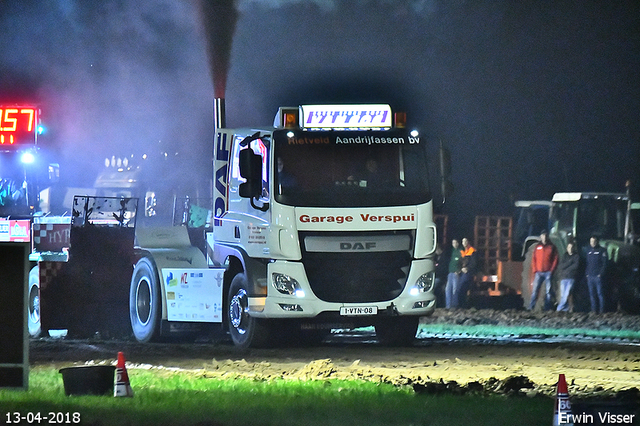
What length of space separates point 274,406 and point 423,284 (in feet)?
20.0

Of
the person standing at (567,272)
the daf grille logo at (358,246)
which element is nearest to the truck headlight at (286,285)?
the daf grille logo at (358,246)

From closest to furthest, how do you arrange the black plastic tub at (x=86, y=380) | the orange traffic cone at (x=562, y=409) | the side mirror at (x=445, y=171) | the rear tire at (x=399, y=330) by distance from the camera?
the orange traffic cone at (x=562, y=409) → the black plastic tub at (x=86, y=380) → the side mirror at (x=445, y=171) → the rear tire at (x=399, y=330)

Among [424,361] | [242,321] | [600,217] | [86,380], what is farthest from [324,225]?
[600,217]

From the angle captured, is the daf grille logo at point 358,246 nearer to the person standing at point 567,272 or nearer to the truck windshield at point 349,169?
the truck windshield at point 349,169

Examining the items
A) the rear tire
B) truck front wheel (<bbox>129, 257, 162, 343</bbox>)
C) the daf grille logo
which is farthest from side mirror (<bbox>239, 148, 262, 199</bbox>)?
truck front wheel (<bbox>129, 257, 162, 343</bbox>)

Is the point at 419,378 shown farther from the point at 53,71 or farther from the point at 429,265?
the point at 53,71

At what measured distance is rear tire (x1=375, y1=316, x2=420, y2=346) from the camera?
634 inches

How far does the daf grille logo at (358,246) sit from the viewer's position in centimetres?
1482

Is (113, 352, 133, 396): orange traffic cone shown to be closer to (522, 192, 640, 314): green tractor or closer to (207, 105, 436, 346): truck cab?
→ (207, 105, 436, 346): truck cab

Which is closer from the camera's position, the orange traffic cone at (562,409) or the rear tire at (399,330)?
the orange traffic cone at (562,409)

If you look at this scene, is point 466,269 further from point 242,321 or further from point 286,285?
point 286,285

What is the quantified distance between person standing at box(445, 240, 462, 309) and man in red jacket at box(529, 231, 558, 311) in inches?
68.4

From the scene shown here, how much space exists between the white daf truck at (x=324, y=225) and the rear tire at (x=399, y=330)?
497 millimetres

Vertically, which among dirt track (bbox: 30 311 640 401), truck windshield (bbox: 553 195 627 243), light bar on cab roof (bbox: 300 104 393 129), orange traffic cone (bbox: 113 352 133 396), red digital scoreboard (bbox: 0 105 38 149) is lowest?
dirt track (bbox: 30 311 640 401)
